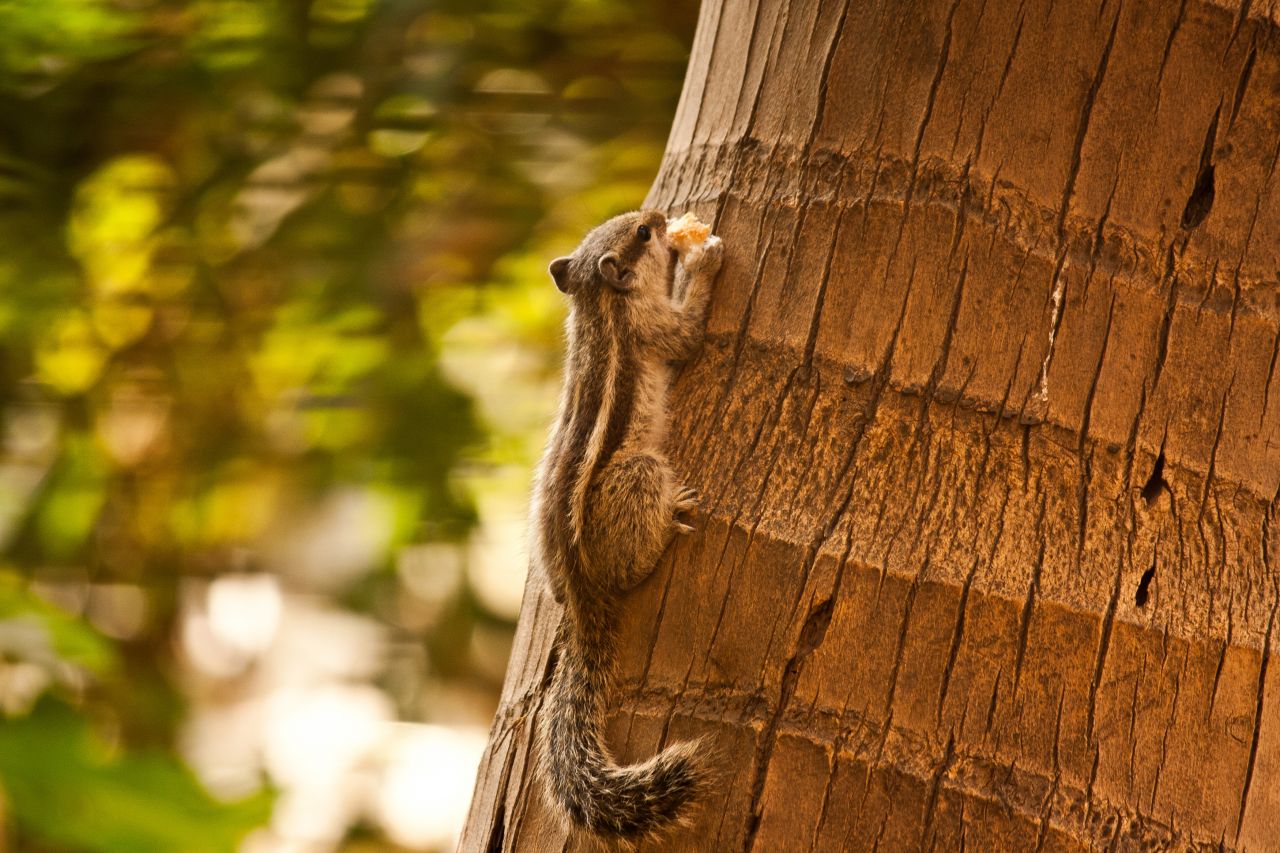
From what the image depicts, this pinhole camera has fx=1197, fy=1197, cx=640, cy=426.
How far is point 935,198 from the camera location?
2137mm

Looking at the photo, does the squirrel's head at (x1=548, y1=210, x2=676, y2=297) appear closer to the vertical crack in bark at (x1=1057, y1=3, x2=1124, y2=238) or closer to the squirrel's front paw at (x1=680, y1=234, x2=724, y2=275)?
the squirrel's front paw at (x1=680, y1=234, x2=724, y2=275)

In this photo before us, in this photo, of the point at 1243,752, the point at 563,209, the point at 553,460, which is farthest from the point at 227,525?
the point at 1243,752

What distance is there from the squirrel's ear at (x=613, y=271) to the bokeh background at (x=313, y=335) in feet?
4.79

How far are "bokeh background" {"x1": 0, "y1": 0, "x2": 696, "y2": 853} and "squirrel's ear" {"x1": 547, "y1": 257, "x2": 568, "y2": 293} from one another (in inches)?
48.8

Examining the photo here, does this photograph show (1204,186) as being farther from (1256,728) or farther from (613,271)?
(613,271)

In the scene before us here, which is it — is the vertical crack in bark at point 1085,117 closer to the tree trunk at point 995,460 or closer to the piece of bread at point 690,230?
the tree trunk at point 995,460

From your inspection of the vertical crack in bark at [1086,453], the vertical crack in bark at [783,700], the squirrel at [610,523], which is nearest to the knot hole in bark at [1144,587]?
the vertical crack in bark at [1086,453]

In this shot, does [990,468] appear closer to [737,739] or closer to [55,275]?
[737,739]

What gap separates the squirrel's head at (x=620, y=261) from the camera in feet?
10.1

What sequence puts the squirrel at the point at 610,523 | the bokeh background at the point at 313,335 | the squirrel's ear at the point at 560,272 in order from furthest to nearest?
the bokeh background at the point at 313,335 < the squirrel's ear at the point at 560,272 < the squirrel at the point at 610,523

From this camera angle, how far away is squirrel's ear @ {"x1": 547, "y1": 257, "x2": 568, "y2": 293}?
11.5ft

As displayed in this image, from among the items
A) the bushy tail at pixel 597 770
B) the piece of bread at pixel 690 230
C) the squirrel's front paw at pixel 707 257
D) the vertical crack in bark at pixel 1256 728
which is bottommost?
the bushy tail at pixel 597 770

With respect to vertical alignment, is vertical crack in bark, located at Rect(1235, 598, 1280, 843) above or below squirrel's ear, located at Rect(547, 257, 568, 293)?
below

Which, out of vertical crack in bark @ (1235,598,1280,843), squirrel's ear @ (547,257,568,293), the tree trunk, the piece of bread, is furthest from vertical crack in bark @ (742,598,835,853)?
squirrel's ear @ (547,257,568,293)
